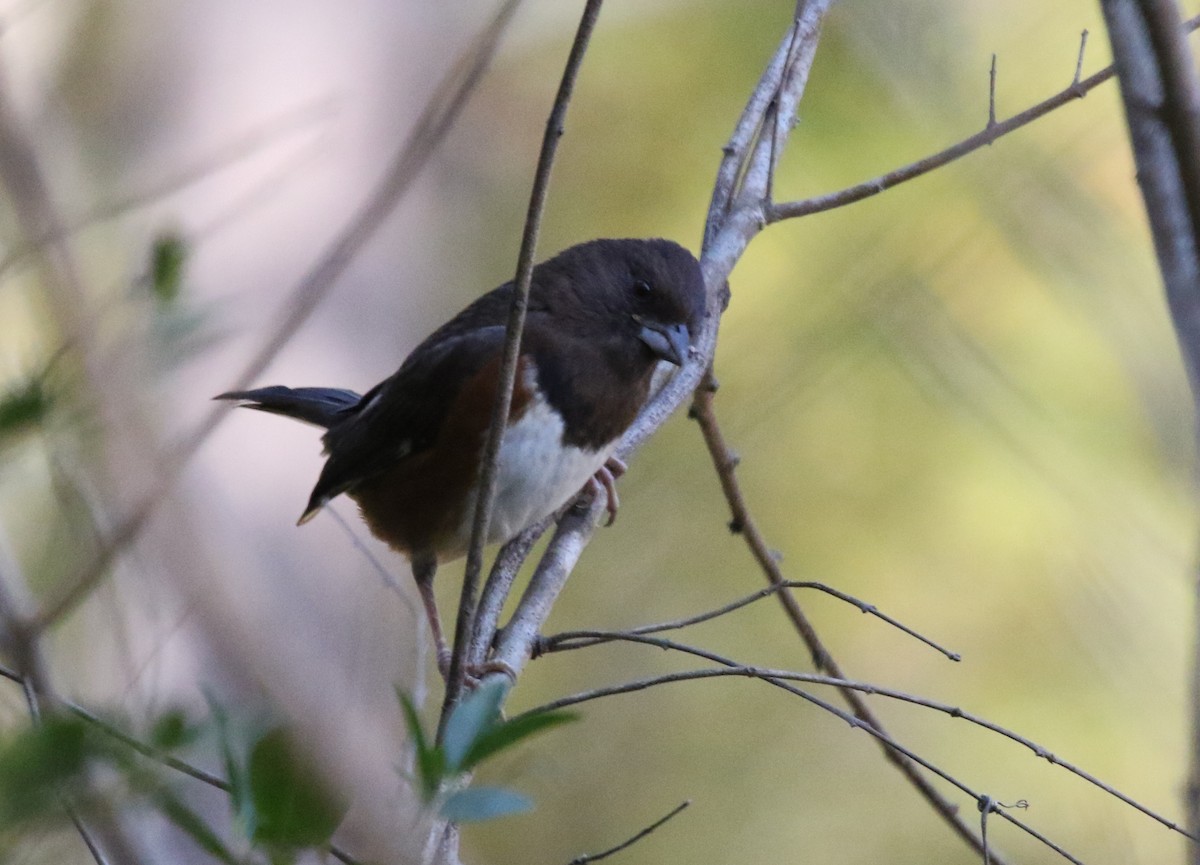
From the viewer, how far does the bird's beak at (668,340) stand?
254 centimetres

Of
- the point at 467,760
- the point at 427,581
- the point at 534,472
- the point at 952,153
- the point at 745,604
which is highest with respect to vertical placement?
the point at 952,153

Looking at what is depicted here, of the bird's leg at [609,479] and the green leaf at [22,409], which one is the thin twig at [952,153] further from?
the green leaf at [22,409]

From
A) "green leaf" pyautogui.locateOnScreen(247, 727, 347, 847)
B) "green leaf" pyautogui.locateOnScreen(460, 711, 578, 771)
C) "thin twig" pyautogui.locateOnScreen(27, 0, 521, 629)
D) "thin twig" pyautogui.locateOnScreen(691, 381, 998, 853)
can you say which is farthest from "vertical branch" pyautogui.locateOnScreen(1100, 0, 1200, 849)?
"thin twig" pyautogui.locateOnScreen(691, 381, 998, 853)

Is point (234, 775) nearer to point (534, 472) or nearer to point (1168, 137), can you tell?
point (1168, 137)

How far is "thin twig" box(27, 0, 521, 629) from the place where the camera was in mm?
896

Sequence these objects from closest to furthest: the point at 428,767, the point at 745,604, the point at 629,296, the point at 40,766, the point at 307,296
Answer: the point at 40,766
the point at 428,767
the point at 307,296
the point at 745,604
the point at 629,296

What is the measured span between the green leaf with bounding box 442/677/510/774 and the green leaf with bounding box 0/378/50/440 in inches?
14.0

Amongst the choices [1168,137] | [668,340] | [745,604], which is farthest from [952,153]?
[1168,137]

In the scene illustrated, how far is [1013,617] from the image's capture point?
481 cm

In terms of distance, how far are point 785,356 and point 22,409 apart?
3.70 metres

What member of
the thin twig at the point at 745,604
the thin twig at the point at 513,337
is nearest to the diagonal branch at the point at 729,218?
the thin twig at the point at 745,604

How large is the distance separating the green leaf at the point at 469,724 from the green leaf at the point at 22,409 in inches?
14.0

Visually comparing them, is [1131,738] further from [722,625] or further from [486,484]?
[486,484]

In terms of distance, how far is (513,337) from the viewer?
1440 mm
